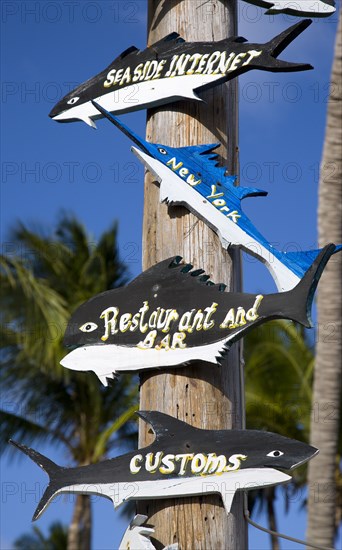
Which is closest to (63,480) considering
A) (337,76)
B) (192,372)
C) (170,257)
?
(192,372)

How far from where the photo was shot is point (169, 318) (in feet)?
14.6

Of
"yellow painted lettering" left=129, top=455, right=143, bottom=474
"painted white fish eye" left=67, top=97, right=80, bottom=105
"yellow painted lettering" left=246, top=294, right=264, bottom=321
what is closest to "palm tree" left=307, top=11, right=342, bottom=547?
"painted white fish eye" left=67, top=97, right=80, bottom=105

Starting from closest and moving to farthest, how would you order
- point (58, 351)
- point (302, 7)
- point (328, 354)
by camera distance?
point (302, 7), point (328, 354), point (58, 351)

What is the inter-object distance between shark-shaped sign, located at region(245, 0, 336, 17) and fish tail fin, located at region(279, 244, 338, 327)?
166 cm

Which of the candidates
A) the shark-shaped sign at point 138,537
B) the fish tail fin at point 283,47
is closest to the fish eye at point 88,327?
the shark-shaped sign at point 138,537

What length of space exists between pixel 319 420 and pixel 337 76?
11.1 feet

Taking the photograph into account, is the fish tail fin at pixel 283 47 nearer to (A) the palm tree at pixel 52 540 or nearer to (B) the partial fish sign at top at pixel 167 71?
(B) the partial fish sign at top at pixel 167 71

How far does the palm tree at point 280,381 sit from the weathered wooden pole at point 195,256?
1005 centimetres

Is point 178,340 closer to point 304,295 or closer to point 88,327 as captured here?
point 88,327

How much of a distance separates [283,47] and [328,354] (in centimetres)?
516

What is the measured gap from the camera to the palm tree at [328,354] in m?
9.36

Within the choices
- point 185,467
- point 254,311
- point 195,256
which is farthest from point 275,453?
point 195,256

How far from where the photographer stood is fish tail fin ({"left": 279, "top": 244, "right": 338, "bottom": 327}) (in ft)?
13.6

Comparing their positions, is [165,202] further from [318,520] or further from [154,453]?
[318,520]
